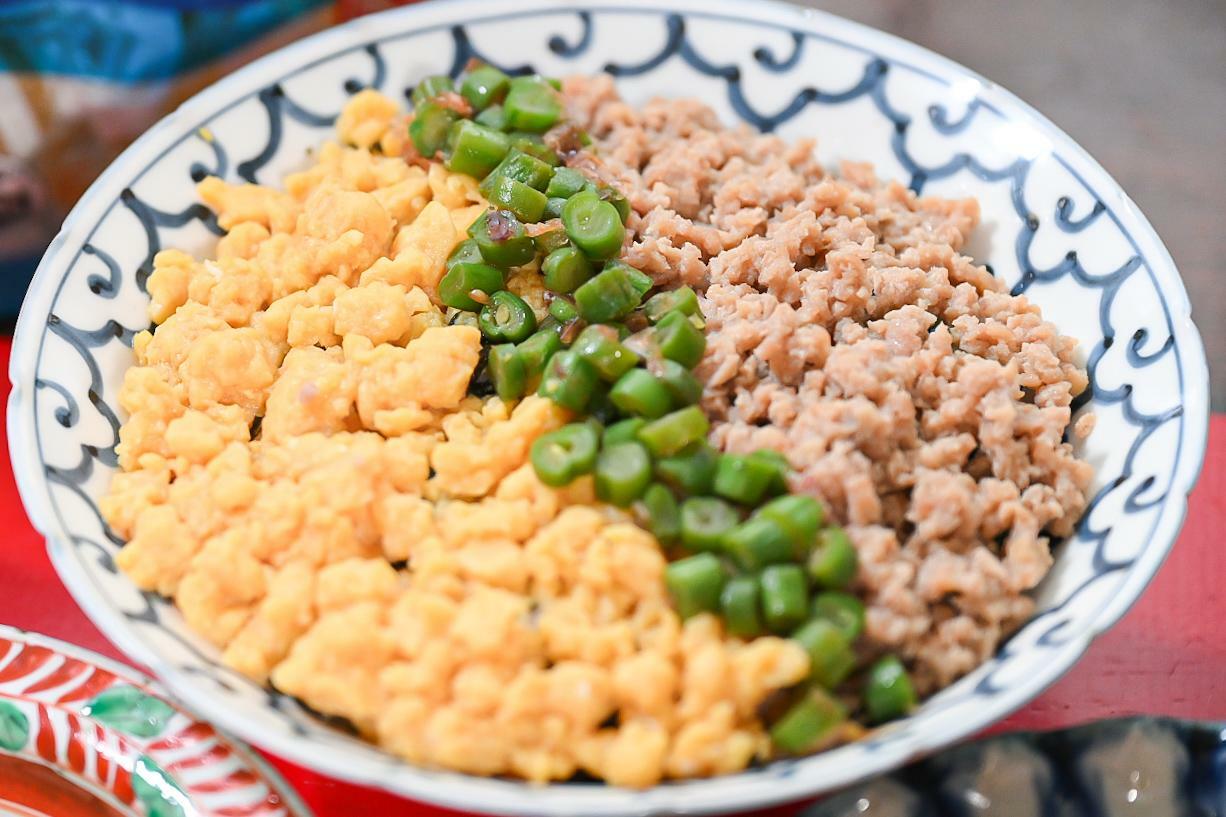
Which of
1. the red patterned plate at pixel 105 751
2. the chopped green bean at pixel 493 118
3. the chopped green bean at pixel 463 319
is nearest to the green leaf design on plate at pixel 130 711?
the red patterned plate at pixel 105 751

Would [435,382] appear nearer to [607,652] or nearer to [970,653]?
[607,652]

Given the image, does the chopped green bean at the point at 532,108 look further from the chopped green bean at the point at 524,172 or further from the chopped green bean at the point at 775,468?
the chopped green bean at the point at 775,468

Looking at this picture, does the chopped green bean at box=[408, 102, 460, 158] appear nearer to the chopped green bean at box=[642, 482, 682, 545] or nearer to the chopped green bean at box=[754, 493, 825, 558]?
the chopped green bean at box=[642, 482, 682, 545]

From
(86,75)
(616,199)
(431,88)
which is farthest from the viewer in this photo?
(86,75)

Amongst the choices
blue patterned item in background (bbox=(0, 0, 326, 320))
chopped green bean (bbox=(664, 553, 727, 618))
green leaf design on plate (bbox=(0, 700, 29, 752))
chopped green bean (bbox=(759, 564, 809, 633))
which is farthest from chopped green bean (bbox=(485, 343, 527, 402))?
blue patterned item in background (bbox=(0, 0, 326, 320))

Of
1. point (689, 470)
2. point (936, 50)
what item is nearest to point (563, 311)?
point (689, 470)

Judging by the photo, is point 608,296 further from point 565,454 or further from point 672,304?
point 565,454

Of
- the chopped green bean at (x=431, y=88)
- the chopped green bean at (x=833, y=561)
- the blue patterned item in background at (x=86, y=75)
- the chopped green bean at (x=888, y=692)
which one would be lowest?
the chopped green bean at (x=888, y=692)
